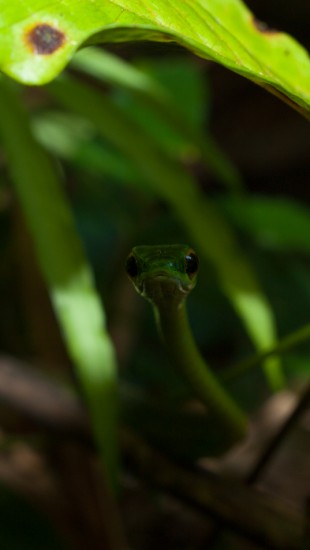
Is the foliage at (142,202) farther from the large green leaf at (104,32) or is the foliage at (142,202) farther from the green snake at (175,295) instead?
the green snake at (175,295)

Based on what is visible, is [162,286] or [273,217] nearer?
[162,286]

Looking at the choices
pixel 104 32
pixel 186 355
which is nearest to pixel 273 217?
pixel 186 355

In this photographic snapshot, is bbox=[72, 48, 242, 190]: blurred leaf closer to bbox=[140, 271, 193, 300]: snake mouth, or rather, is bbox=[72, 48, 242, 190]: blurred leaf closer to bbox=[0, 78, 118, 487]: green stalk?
bbox=[0, 78, 118, 487]: green stalk

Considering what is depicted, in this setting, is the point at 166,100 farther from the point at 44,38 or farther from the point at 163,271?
the point at 44,38

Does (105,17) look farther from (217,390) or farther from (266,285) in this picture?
(266,285)

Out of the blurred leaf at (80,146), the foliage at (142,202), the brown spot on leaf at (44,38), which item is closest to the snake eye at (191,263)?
the foliage at (142,202)

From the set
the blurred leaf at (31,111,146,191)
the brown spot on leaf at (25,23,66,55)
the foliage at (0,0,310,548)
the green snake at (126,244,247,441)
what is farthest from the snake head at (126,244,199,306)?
the blurred leaf at (31,111,146,191)
